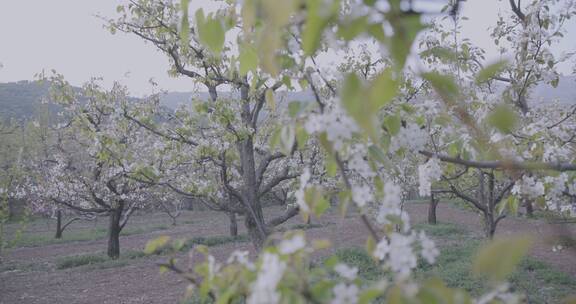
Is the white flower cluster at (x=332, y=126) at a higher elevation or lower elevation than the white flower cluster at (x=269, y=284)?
higher

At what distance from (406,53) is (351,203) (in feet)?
2.14

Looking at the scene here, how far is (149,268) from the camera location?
1101 cm

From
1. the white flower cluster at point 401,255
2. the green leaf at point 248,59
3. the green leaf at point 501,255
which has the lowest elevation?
the white flower cluster at point 401,255

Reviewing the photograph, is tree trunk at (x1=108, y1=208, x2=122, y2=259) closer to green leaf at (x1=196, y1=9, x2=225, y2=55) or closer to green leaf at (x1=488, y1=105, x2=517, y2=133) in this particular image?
green leaf at (x1=196, y1=9, x2=225, y2=55)

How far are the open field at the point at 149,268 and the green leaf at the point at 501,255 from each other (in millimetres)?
3919

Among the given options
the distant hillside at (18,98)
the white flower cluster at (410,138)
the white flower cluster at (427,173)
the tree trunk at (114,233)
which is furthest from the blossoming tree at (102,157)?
the distant hillside at (18,98)

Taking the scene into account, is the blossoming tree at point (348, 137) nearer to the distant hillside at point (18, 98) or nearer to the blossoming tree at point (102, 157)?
the blossoming tree at point (102, 157)

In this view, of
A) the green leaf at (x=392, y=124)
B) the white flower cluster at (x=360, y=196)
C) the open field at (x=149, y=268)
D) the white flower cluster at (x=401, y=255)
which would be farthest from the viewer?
the open field at (x=149, y=268)

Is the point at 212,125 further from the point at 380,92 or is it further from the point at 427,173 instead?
the point at 380,92

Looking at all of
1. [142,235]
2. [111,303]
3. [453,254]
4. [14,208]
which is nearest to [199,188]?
[111,303]

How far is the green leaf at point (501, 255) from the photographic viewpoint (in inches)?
19.2

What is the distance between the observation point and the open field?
7875mm

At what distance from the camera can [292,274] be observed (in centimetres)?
85

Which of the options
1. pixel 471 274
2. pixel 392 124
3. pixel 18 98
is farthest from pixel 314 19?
pixel 18 98
